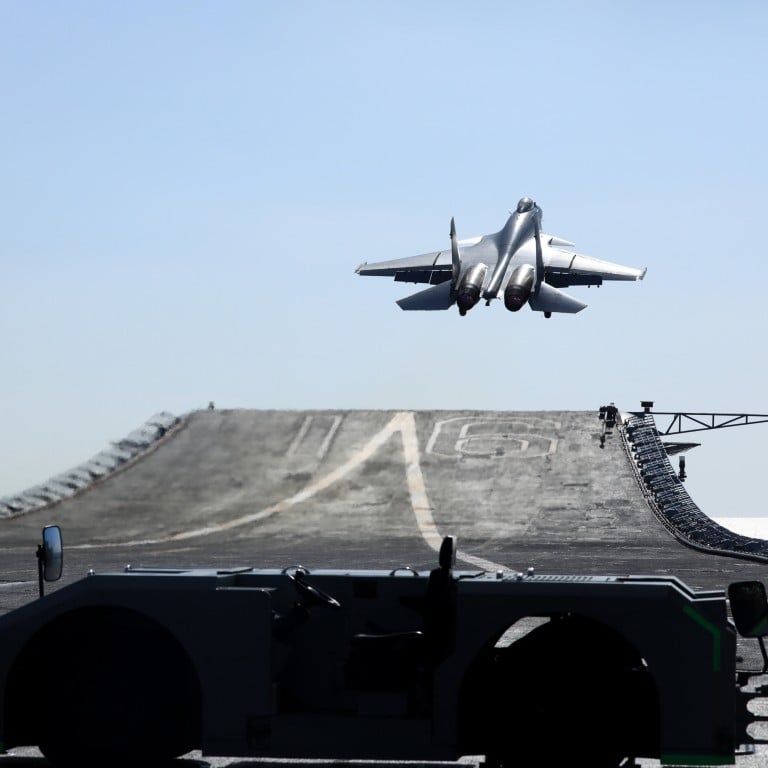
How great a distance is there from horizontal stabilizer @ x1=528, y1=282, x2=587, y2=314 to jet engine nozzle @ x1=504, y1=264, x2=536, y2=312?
13.7 ft

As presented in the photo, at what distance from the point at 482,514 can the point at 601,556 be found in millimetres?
12374

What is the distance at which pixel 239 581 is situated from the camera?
1060 cm

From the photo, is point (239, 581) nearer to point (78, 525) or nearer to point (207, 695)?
point (207, 695)

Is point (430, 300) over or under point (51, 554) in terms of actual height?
over

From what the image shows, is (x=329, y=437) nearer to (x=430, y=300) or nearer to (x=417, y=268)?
(x=430, y=300)

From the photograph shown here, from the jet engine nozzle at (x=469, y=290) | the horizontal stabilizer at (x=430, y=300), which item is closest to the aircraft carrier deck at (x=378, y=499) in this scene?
the horizontal stabilizer at (x=430, y=300)

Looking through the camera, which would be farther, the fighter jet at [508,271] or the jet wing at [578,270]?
the jet wing at [578,270]

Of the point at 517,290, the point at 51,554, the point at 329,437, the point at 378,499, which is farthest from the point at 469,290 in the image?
the point at 51,554

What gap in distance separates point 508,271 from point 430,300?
4794mm

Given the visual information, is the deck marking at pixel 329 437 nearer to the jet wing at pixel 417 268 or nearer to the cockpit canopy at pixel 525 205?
the jet wing at pixel 417 268

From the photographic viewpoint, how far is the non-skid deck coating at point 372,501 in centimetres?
4159

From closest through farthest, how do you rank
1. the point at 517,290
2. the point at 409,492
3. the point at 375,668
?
the point at 375,668
the point at 409,492
the point at 517,290

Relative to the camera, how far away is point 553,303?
6588 cm

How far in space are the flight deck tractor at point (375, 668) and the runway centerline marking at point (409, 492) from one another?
26.4m
